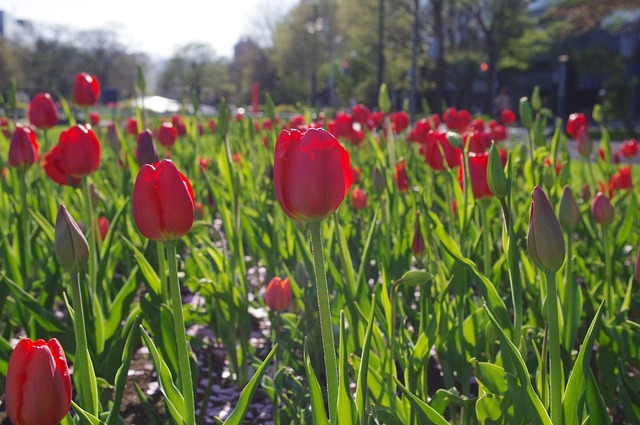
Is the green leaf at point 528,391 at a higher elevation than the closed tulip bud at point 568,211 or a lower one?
lower

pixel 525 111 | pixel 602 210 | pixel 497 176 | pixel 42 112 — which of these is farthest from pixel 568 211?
pixel 42 112

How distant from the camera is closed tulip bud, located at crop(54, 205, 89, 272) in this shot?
99 centimetres

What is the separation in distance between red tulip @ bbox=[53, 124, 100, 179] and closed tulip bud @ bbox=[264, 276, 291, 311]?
0.52 metres

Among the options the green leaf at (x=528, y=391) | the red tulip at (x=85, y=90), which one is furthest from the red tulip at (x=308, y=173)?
the red tulip at (x=85, y=90)

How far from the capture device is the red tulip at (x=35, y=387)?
802 millimetres

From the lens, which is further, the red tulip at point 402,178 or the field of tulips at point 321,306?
the red tulip at point 402,178

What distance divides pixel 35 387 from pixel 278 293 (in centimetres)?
90

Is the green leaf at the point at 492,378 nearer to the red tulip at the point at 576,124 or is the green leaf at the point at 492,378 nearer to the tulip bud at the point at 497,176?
the tulip bud at the point at 497,176

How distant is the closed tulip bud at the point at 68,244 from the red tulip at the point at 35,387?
0.61 ft

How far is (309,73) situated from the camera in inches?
1683

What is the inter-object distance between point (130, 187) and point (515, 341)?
213cm

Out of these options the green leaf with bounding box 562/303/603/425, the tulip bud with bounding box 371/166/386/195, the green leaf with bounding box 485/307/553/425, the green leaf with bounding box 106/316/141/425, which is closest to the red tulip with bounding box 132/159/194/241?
the green leaf with bounding box 106/316/141/425

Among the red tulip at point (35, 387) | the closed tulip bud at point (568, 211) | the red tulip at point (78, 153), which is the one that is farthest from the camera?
the red tulip at point (78, 153)

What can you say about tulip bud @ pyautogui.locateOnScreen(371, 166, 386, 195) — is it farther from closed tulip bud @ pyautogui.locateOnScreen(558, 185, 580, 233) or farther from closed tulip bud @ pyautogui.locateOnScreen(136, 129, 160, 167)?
closed tulip bud @ pyautogui.locateOnScreen(558, 185, 580, 233)
